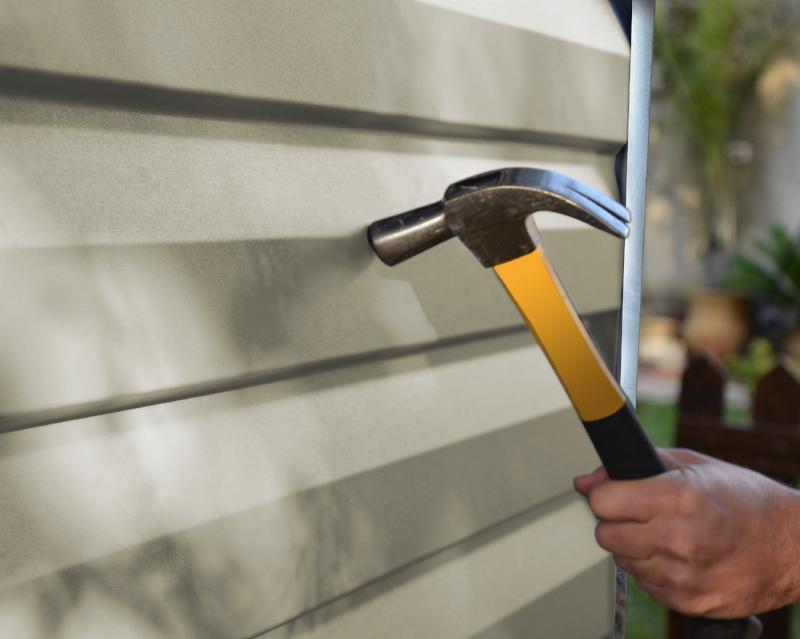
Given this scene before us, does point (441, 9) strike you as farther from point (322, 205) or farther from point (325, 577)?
point (325, 577)

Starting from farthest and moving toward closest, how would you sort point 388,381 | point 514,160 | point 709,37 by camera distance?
point 709,37 → point 514,160 → point 388,381

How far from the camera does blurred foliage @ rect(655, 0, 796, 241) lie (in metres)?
9.45

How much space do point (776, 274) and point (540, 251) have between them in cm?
891

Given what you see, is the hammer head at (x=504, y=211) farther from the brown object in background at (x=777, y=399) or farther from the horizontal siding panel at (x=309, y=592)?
the brown object in background at (x=777, y=399)

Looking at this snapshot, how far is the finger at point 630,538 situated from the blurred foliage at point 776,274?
8413 millimetres

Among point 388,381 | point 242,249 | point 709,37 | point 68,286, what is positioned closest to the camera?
point 68,286

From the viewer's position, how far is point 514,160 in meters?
1.10

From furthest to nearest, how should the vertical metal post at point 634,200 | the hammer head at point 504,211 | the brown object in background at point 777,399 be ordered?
the brown object in background at point 777,399, the vertical metal post at point 634,200, the hammer head at point 504,211

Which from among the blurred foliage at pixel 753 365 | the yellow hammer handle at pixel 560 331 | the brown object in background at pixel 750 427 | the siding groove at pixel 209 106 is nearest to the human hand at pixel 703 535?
the yellow hammer handle at pixel 560 331

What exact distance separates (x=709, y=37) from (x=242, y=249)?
9.97 metres

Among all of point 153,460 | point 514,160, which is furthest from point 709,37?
point 153,460

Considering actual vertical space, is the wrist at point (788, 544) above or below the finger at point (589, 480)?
below

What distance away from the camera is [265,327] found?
2.57ft

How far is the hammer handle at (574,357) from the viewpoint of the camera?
2.56 ft
